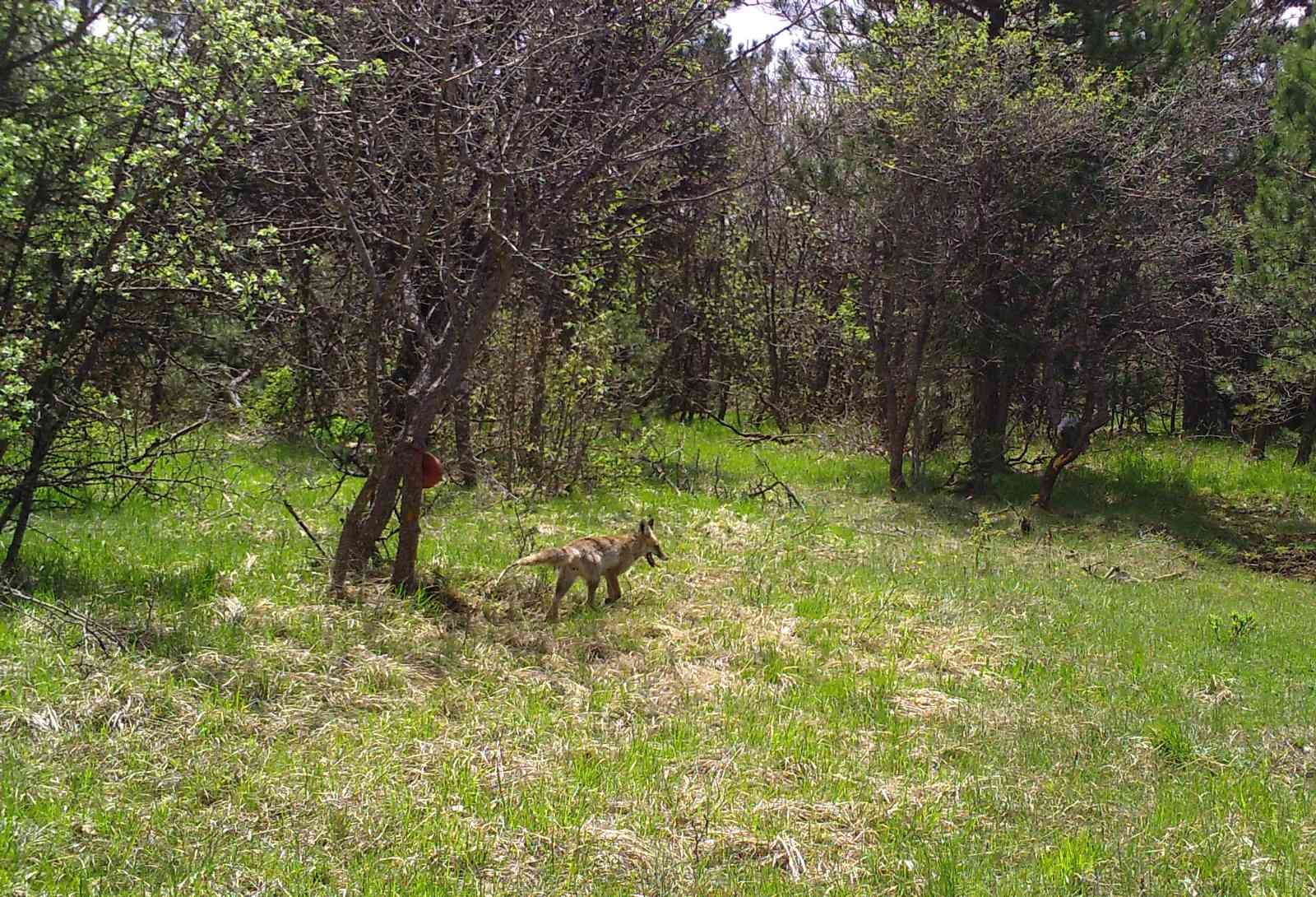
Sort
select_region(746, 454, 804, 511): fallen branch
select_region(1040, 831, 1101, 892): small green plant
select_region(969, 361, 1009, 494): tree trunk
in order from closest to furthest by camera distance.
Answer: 1. select_region(1040, 831, 1101, 892): small green plant
2. select_region(746, 454, 804, 511): fallen branch
3. select_region(969, 361, 1009, 494): tree trunk

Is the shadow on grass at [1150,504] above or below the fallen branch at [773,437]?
below

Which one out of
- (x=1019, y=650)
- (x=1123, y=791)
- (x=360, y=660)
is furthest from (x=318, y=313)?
(x=1123, y=791)

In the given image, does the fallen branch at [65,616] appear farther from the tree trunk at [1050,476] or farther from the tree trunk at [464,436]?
the tree trunk at [1050,476]

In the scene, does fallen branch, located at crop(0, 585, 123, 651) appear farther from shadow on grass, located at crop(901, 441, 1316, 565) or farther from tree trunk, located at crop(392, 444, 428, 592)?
shadow on grass, located at crop(901, 441, 1316, 565)

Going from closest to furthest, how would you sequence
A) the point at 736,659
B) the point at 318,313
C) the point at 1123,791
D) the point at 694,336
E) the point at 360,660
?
1. the point at 1123,791
2. the point at 360,660
3. the point at 736,659
4. the point at 318,313
5. the point at 694,336

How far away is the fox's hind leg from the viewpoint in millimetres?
7914

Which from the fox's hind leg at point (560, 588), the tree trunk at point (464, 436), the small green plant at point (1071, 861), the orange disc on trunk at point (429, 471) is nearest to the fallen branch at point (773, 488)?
the tree trunk at point (464, 436)

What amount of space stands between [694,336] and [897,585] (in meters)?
14.5

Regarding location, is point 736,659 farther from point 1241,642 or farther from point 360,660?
point 1241,642

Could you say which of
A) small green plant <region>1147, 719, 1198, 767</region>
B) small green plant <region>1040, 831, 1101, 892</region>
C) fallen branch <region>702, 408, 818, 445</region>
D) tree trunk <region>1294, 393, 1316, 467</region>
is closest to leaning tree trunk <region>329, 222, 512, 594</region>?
small green plant <region>1040, 831, 1101, 892</region>

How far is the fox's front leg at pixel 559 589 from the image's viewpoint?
791cm

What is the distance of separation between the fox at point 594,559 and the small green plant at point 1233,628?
4553 mm

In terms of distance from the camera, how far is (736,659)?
7.26 meters

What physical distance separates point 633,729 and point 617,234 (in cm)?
494
